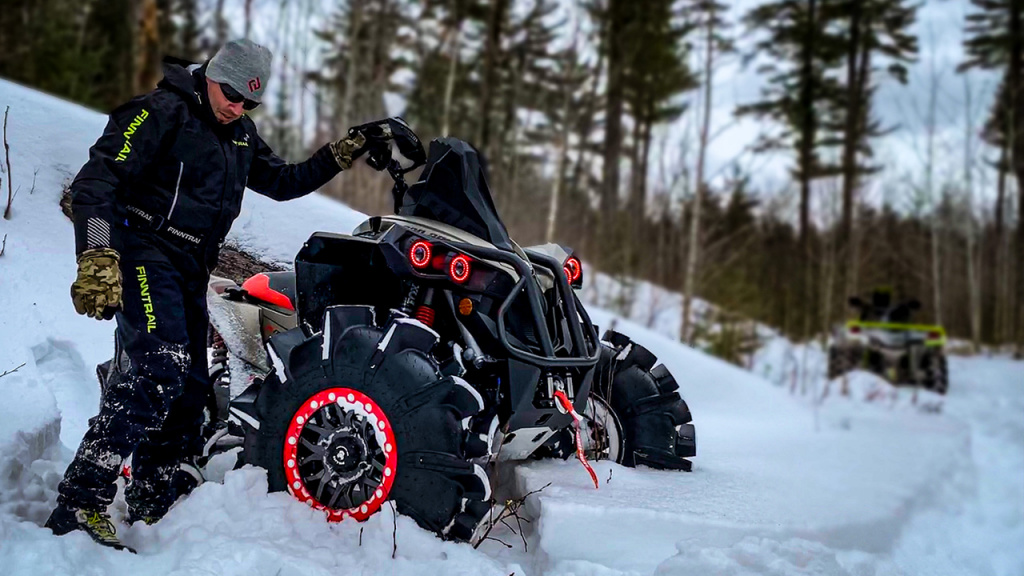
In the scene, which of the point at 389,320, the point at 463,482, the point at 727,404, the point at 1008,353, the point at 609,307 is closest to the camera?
the point at 463,482

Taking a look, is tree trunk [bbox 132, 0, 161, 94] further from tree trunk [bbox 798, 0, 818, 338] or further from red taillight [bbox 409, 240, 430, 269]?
tree trunk [bbox 798, 0, 818, 338]

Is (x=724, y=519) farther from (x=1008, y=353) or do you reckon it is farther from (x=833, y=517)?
(x=1008, y=353)

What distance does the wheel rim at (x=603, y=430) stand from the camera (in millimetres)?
3773

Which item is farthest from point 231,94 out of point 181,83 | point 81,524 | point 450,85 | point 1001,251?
point 1001,251

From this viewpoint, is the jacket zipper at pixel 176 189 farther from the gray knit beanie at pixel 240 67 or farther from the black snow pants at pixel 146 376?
the gray knit beanie at pixel 240 67

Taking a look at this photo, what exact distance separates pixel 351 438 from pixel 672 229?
1939cm

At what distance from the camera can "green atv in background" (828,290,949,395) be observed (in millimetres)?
13945

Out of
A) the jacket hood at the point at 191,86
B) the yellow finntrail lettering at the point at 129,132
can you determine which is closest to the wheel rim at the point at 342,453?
the yellow finntrail lettering at the point at 129,132

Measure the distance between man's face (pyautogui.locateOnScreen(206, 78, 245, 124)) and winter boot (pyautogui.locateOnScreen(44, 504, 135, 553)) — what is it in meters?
1.51

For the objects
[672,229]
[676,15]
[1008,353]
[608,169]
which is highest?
[676,15]

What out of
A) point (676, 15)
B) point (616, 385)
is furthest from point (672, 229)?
point (616, 385)

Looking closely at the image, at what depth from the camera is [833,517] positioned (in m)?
3.36

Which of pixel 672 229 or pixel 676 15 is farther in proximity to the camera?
pixel 672 229

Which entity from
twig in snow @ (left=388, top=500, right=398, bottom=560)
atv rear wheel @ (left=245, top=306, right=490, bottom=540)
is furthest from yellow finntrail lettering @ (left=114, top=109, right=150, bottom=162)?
twig in snow @ (left=388, top=500, right=398, bottom=560)
